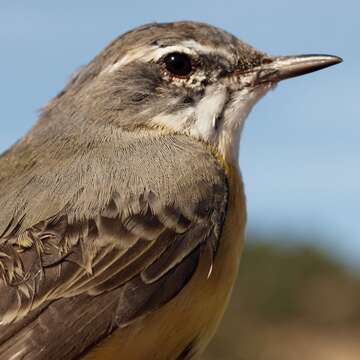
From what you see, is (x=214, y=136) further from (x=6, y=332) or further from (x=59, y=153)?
(x=6, y=332)

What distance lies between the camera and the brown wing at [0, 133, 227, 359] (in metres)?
6.34

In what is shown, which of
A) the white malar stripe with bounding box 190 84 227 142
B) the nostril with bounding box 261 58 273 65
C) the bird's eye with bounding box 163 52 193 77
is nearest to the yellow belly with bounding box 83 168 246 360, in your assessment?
the white malar stripe with bounding box 190 84 227 142

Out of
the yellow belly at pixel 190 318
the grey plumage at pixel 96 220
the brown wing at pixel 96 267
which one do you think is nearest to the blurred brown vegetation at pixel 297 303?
the grey plumage at pixel 96 220

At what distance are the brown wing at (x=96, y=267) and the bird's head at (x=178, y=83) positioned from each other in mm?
669

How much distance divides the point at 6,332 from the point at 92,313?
52cm

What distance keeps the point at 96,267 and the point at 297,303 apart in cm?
3329

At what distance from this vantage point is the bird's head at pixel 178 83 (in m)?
7.75

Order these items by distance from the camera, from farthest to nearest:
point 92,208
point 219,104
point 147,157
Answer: point 219,104
point 147,157
point 92,208

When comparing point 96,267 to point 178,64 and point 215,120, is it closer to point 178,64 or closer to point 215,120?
point 215,120

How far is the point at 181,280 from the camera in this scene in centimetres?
690

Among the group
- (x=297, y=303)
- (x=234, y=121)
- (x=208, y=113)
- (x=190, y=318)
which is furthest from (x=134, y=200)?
(x=297, y=303)

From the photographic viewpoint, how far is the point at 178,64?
26.0 ft

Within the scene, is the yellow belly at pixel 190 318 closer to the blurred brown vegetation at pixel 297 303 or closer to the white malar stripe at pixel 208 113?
the white malar stripe at pixel 208 113

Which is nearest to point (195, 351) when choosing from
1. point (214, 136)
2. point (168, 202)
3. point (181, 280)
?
point (181, 280)
